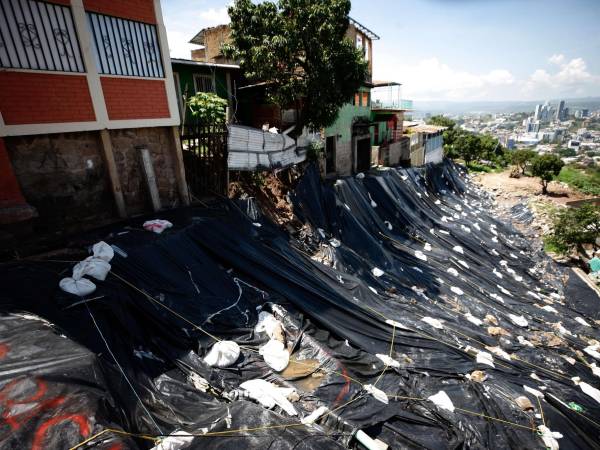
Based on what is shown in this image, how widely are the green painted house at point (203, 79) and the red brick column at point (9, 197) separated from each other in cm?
560

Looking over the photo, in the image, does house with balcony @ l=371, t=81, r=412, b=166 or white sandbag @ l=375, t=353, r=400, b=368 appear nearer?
white sandbag @ l=375, t=353, r=400, b=368

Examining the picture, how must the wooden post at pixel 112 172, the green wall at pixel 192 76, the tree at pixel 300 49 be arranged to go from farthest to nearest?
the green wall at pixel 192 76
the tree at pixel 300 49
the wooden post at pixel 112 172

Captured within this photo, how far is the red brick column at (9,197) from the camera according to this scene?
178 inches

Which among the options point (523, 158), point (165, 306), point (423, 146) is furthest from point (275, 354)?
point (523, 158)

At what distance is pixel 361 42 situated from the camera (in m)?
16.2

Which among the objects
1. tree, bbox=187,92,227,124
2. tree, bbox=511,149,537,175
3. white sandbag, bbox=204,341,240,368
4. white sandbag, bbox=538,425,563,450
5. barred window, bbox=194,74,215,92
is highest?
barred window, bbox=194,74,215,92

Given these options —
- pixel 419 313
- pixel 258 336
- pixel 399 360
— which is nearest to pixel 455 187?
pixel 419 313

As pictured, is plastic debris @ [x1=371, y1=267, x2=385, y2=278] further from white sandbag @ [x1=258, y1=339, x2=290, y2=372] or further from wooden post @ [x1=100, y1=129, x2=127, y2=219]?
wooden post @ [x1=100, y1=129, x2=127, y2=219]

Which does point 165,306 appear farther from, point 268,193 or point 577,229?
point 577,229

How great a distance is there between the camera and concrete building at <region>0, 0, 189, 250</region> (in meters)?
4.62

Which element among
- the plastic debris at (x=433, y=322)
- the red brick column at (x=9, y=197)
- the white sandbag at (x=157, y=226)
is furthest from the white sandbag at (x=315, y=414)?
the red brick column at (x=9, y=197)

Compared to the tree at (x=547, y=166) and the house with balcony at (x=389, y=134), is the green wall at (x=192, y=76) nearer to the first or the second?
the house with balcony at (x=389, y=134)

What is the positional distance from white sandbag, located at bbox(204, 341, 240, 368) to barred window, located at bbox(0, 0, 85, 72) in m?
5.11

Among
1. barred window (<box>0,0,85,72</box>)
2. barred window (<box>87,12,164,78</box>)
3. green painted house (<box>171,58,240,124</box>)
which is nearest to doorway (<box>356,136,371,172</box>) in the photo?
green painted house (<box>171,58,240,124</box>)
